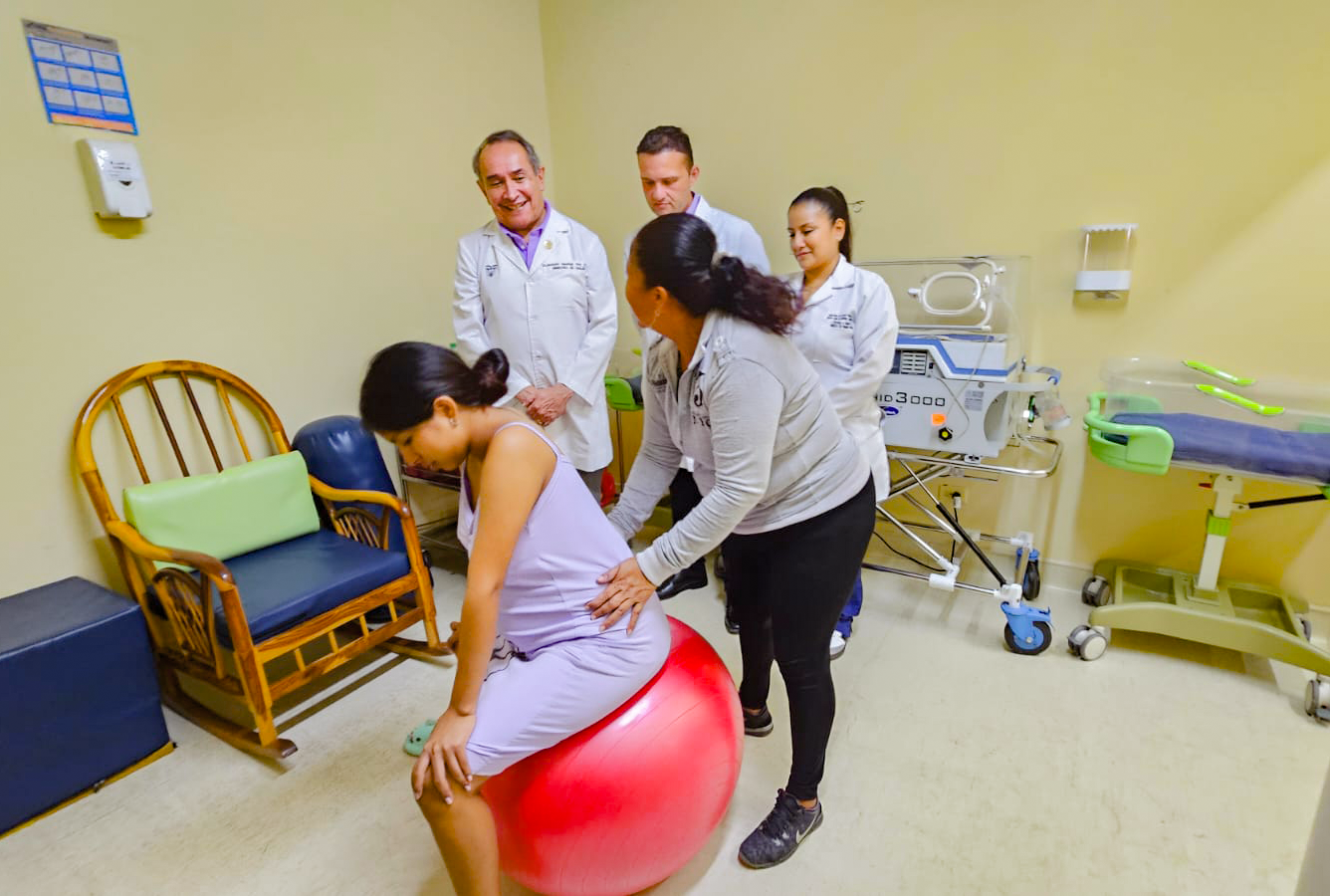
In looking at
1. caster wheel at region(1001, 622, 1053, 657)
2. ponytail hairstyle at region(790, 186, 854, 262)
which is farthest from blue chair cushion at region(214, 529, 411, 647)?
caster wheel at region(1001, 622, 1053, 657)

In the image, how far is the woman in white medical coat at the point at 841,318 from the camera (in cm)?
199

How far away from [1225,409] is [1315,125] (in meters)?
0.86

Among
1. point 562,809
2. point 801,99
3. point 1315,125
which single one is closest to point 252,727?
point 562,809

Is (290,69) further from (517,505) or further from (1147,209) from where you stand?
(1147,209)

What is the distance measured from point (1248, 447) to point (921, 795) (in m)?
1.38

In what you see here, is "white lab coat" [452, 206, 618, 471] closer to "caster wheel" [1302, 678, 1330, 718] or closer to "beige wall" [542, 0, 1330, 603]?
"beige wall" [542, 0, 1330, 603]

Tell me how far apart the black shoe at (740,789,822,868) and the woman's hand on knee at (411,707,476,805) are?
73 cm

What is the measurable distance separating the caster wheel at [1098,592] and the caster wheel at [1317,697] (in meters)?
0.60

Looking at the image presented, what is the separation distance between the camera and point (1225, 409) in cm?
217

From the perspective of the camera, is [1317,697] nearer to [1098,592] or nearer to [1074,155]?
[1098,592]

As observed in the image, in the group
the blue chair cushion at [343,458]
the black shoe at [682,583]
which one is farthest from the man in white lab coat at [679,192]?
the blue chair cushion at [343,458]

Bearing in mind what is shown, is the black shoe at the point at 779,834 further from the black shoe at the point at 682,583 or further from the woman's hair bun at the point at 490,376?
the black shoe at the point at 682,583

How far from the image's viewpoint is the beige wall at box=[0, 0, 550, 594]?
6.38 ft

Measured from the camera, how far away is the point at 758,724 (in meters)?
1.87
